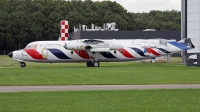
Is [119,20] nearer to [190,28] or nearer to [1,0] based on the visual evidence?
[1,0]

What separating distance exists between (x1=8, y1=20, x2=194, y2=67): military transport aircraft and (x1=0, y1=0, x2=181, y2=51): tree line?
61.1 meters

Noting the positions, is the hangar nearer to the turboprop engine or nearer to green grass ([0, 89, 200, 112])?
the turboprop engine

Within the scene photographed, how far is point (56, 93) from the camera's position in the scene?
74.1ft

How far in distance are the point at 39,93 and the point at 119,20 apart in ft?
346

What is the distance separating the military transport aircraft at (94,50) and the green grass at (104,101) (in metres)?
28.1

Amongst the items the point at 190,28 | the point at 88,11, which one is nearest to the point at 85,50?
the point at 190,28

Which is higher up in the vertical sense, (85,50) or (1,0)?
(1,0)

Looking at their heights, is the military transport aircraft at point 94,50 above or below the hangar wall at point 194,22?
below

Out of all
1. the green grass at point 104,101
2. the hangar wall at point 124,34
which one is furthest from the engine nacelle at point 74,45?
the hangar wall at point 124,34

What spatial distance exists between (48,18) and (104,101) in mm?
103738

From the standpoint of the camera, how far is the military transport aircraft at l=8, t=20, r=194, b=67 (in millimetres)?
51312

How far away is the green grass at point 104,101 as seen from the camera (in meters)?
17.3

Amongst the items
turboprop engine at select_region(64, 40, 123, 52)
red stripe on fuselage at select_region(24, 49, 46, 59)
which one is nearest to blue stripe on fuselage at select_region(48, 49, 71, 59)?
red stripe on fuselage at select_region(24, 49, 46, 59)

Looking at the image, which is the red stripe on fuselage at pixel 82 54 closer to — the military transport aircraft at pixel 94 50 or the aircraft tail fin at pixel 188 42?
the military transport aircraft at pixel 94 50
